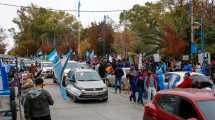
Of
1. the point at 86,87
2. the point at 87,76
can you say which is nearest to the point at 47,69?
the point at 87,76

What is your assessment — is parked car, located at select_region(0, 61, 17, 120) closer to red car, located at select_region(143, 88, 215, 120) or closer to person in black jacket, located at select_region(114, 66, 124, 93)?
red car, located at select_region(143, 88, 215, 120)

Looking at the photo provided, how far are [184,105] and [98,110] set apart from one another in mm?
10138

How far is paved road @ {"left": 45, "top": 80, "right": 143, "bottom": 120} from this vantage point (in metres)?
17.0

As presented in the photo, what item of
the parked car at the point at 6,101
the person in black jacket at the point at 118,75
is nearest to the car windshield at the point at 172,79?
the person in black jacket at the point at 118,75

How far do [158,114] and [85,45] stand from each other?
73.7 m

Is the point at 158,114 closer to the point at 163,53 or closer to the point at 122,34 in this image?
the point at 163,53

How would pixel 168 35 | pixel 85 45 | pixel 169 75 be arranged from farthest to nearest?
1. pixel 85 45
2. pixel 168 35
3. pixel 169 75

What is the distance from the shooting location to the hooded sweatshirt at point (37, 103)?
380 inches

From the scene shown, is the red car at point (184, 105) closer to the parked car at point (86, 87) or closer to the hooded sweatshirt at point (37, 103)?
the hooded sweatshirt at point (37, 103)

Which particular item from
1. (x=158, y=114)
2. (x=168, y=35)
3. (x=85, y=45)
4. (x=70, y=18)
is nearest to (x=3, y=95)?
(x=158, y=114)

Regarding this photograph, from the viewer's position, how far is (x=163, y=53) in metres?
49.1

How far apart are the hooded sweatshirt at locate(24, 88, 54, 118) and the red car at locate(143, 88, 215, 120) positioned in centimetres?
233

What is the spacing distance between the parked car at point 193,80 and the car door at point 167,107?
25.0ft

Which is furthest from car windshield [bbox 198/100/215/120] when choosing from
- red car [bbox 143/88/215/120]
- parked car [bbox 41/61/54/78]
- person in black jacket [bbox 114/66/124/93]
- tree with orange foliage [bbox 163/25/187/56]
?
tree with orange foliage [bbox 163/25/187/56]
